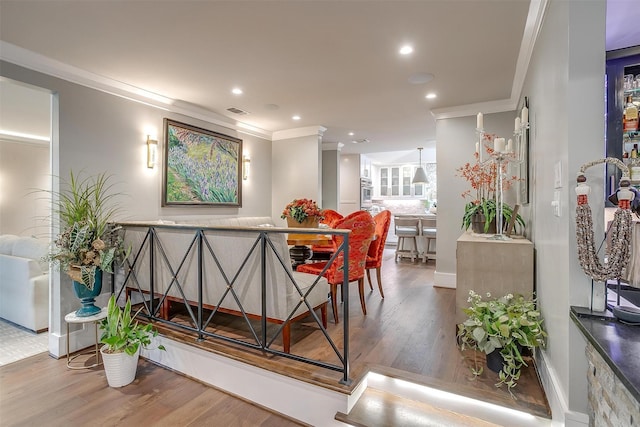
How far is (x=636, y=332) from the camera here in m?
1.14

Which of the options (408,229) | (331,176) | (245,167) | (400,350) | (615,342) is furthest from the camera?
(331,176)

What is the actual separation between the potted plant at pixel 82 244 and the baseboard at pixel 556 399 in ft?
10.3

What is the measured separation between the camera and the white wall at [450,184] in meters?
4.13

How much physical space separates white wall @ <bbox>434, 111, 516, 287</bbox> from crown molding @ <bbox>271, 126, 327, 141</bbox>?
1.85m

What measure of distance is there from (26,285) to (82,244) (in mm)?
1321

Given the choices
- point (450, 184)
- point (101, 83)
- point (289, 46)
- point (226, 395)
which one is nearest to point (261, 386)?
point (226, 395)

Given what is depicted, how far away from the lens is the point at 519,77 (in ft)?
10.0

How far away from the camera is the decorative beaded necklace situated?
3.98 ft

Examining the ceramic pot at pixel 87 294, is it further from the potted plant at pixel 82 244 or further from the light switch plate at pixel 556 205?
the light switch plate at pixel 556 205

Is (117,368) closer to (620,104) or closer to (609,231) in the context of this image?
(609,231)

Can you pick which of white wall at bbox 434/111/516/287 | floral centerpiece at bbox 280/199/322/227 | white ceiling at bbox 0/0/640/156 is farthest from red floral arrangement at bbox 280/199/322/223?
white wall at bbox 434/111/516/287

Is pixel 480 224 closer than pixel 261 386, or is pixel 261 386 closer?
pixel 261 386

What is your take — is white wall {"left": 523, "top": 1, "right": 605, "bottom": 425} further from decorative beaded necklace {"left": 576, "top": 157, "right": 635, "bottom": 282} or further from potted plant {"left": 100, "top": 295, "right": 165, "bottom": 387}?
potted plant {"left": 100, "top": 295, "right": 165, "bottom": 387}

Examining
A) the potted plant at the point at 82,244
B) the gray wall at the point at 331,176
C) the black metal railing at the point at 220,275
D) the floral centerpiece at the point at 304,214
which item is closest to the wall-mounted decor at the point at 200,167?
the potted plant at the point at 82,244
